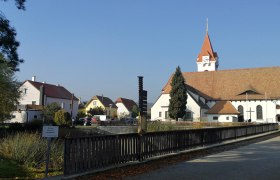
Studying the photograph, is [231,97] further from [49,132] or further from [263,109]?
[49,132]

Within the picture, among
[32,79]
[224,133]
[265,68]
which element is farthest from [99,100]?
[224,133]

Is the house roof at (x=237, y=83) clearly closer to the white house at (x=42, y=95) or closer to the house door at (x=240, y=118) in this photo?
the house door at (x=240, y=118)

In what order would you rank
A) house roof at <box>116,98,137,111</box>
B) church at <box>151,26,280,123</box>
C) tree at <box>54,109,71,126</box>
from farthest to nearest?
house roof at <box>116,98,137,111</box> → church at <box>151,26,280,123</box> → tree at <box>54,109,71,126</box>

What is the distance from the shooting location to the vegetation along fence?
923 centimetres

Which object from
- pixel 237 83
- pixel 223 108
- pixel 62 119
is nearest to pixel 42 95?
pixel 223 108

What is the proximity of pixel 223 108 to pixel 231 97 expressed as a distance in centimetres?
731

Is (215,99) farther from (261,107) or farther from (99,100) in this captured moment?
(99,100)

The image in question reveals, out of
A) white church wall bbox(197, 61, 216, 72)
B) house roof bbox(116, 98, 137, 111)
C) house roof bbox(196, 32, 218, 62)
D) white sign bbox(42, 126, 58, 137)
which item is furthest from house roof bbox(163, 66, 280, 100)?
white sign bbox(42, 126, 58, 137)

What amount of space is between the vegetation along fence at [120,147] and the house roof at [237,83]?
57191mm

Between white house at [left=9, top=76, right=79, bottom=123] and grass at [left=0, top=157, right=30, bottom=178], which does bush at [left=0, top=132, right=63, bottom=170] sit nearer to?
grass at [left=0, top=157, right=30, bottom=178]

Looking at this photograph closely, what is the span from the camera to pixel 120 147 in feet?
36.7

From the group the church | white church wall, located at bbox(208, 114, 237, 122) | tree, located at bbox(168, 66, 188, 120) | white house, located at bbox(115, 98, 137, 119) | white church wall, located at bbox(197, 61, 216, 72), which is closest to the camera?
white church wall, located at bbox(208, 114, 237, 122)

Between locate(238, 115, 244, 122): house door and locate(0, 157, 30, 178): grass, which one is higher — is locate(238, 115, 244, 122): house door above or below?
above

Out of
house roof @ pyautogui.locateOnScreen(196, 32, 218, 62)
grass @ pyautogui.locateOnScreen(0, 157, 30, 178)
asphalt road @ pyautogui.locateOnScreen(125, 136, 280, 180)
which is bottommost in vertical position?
asphalt road @ pyautogui.locateOnScreen(125, 136, 280, 180)
